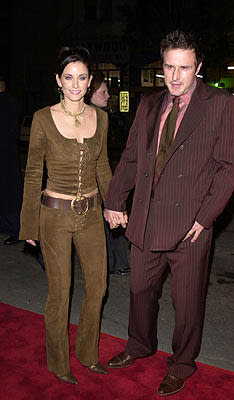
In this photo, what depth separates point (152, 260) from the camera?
3.35 meters

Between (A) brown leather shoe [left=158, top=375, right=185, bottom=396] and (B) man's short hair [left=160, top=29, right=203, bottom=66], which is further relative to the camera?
(A) brown leather shoe [left=158, top=375, right=185, bottom=396]

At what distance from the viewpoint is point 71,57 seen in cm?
306

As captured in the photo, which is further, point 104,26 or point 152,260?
point 104,26

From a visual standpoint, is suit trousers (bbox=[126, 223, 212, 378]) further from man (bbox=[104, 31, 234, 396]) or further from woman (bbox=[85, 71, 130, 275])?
woman (bbox=[85, 71, 130, 275])

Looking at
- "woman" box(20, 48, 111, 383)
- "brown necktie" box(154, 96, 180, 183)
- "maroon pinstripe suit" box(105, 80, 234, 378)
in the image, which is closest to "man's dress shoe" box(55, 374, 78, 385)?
"woman" box(20, 48, 111, 383)

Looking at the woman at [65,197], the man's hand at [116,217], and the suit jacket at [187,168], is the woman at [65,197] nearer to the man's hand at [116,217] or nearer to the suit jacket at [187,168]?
the man's hand at [116,217]

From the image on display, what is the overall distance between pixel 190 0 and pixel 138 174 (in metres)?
18.9

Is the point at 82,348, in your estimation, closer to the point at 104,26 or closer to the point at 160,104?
the point at 160,104

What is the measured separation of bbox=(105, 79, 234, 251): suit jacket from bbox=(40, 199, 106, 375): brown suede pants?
0.94 feet

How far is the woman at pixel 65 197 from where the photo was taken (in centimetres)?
313


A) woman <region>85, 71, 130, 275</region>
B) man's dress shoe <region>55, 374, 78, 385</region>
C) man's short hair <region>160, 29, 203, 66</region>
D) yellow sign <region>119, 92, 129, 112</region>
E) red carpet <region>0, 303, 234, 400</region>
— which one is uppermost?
yellow sign <region>119, 92, 129, 112</region>

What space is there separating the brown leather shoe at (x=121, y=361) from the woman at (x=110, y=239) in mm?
1784

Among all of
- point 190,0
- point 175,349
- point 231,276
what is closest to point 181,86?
point 175,349

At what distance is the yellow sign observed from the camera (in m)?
26.3
